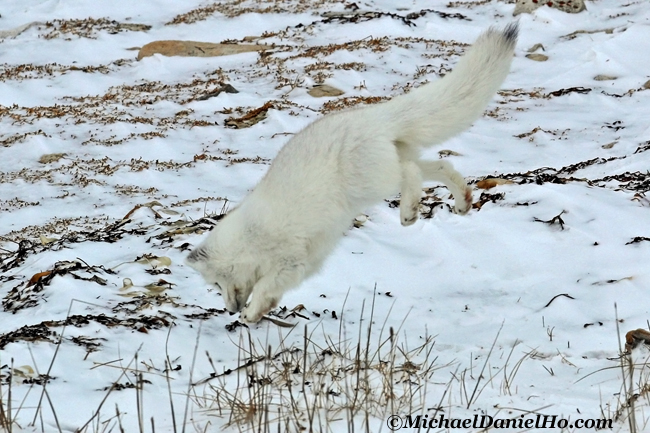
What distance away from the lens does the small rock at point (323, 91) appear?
1486 cm

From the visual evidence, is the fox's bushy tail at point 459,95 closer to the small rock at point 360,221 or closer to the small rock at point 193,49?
the small rock at point 360,221

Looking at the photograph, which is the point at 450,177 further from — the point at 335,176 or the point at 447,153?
the point at 447,153

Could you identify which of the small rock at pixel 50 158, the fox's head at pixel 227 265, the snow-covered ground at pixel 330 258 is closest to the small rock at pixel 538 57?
the snow-covered ground at pixel 330 258

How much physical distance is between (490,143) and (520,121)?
1586 mm

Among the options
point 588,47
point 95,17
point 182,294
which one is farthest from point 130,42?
point 182,294

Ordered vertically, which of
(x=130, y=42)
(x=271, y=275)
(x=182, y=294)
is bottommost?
(x=130, y=42)

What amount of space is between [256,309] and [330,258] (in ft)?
4.81

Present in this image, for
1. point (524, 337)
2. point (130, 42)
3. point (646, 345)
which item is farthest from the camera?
point (130, 42)

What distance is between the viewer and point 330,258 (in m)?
6.02

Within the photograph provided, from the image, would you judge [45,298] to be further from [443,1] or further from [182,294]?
[443,1]

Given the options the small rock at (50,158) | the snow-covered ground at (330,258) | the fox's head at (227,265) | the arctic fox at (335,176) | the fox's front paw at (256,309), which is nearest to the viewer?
the snow-covered ground at (330,258)

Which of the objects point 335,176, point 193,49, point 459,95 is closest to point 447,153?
point 459,95

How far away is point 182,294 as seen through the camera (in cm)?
541

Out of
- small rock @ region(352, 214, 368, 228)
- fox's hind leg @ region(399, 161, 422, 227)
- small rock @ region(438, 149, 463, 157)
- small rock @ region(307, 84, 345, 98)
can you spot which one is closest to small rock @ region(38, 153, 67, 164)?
small rock @ region(307, 84, 345, 98)
